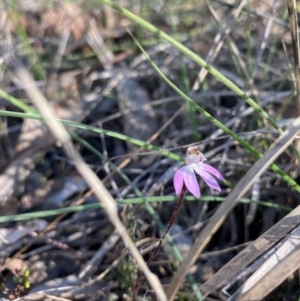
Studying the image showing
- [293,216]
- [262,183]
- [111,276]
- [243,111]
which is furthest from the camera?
[243,111]

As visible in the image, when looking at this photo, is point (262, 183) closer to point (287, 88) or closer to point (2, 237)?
point (287, 88)

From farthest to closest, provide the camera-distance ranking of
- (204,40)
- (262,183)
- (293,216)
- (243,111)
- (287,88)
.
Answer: (204,40) → (287,88) → (243,111) → (262,183) → (293,216)

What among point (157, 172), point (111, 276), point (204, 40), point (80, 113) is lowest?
A: point (111, 276)

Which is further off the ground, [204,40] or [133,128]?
[204,40]

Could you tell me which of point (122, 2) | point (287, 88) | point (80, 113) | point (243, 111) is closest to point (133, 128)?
point (80, 113)
